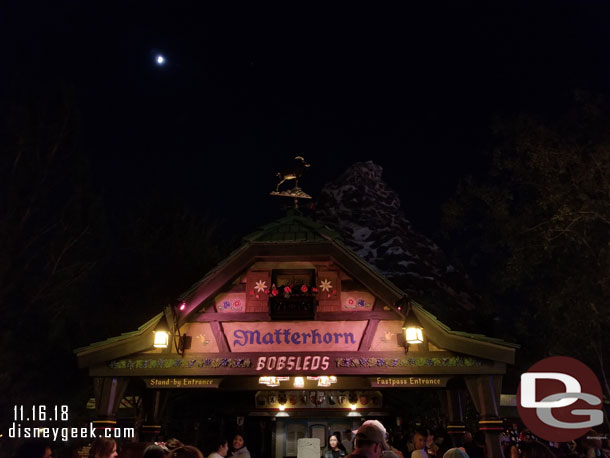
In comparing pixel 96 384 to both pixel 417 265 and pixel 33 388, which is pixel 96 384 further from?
pixel 417 265

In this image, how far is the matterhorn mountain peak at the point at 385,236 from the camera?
6322 centimetres

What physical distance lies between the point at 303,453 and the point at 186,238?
12.3 meters

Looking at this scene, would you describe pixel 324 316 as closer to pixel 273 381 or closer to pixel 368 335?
pixel 368 335

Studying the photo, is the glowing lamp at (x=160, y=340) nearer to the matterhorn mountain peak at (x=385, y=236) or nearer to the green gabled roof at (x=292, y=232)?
the green gabled roof at (x=292, y=232)

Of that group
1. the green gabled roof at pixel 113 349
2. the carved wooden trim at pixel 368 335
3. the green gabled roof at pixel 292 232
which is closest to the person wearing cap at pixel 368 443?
the carved wooden trim at pixel 368 335

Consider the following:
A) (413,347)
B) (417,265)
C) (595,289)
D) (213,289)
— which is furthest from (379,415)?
(417,265)

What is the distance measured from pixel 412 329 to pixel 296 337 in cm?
249

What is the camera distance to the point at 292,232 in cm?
1119

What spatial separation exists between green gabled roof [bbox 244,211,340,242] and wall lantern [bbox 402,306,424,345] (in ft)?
7.66

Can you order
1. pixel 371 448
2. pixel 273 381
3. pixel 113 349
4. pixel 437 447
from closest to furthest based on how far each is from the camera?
pixel 371 448 → pixel 437 447 → pixel 113 349 → pixel 273 381

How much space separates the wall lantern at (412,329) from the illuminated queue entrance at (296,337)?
21 mm

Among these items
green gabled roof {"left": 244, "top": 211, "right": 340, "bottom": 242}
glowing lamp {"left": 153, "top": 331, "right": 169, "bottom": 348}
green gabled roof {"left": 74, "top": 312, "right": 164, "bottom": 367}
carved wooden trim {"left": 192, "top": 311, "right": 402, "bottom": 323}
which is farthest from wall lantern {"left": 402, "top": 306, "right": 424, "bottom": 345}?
green gabled roof {"left": 74, "top": 312, "right": 164, "bottom": 367}

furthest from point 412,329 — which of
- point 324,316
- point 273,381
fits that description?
point 273,381

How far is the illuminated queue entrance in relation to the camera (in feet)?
33.2
